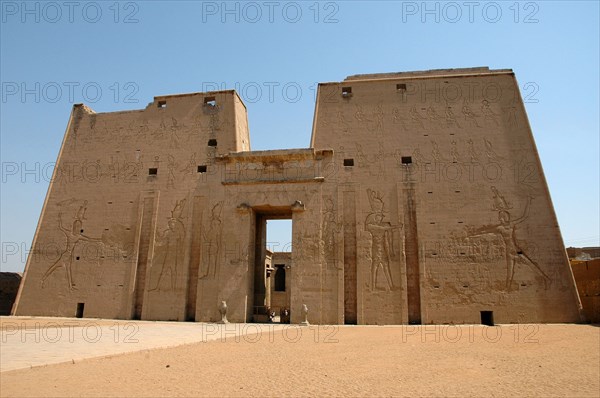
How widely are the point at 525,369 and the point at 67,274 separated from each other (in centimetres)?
1495

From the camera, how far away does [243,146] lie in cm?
1645

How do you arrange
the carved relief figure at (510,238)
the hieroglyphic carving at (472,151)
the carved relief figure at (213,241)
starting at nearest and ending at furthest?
the carved relief figure at (510,238), the carved relief figure at (213,241), the hieroglyphic carving at (472,151)

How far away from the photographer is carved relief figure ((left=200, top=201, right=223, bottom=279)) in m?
14.2

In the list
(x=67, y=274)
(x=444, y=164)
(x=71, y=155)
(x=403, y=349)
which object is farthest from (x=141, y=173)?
(x=403, y=349)

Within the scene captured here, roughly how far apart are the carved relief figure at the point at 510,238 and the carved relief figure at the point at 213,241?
832 cm

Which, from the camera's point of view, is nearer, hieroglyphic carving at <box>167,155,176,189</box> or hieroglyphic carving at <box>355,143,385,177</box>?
hieroglyphic carving at <box>355,143,385,177</box>

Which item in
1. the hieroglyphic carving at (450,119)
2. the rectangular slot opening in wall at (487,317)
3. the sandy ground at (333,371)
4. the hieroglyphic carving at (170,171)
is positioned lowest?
the sandy ground at (333,371)

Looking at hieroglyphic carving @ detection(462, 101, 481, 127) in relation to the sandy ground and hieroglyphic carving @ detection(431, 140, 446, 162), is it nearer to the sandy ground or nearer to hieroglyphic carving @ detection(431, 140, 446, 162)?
hieroglyphic carving @ detection(431, 140, 446, 162)

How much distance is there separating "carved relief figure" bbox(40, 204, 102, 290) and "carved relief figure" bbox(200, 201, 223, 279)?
14.1 ft

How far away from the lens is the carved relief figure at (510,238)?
12977mm

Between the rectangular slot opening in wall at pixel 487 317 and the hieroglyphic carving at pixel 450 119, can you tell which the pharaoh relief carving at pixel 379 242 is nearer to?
the rectangular slot opening in wall at pixel 487 317

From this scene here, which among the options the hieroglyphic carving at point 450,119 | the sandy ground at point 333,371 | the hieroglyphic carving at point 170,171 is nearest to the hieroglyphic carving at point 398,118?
the hieroglyphic carving at point 450,119

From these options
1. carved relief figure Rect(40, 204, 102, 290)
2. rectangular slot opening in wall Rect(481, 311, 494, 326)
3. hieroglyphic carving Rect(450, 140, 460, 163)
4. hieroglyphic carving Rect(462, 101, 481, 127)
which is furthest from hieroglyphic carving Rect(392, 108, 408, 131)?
carved relief figure Rect(40, 204, 102, 290)

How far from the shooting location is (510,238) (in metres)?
13.3
